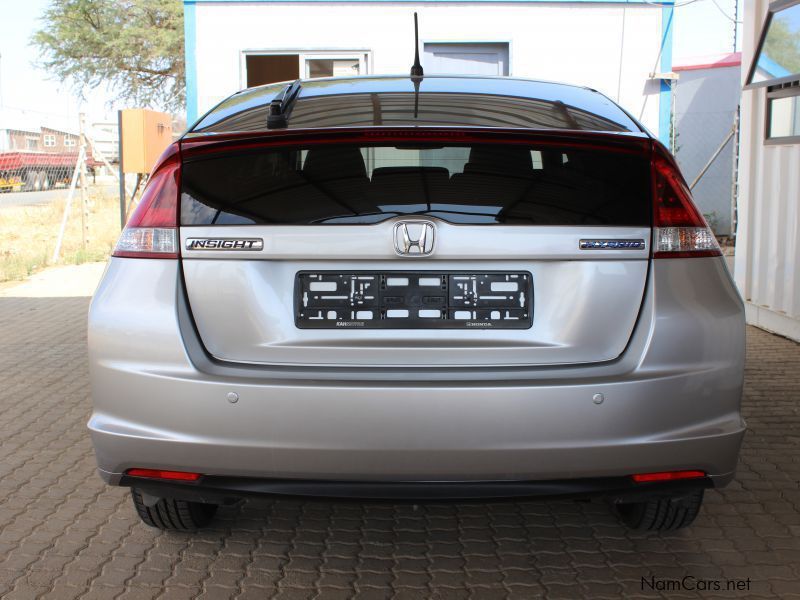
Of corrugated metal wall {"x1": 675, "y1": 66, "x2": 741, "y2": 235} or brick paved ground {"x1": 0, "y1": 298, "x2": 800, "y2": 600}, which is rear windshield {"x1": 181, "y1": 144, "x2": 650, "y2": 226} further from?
corrugated metal wall {"x1": 675, "y1": 66, "x2": 741, "y2": 235}

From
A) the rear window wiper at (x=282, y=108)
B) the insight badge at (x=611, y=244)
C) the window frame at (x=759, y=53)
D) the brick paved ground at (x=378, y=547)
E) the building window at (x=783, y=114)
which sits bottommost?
the brick paved ground at (x=378, y=547)

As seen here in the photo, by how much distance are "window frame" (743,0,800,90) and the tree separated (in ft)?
77.6

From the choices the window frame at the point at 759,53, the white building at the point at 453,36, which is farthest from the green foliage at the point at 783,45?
the white building at the point at 453,36

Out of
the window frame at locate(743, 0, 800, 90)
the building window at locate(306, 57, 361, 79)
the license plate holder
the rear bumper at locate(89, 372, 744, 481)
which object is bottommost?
the rear bumper at locate(89, 372, 744, 481)

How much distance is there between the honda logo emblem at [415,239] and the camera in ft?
8.49

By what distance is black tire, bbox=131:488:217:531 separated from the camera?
3.25 meters

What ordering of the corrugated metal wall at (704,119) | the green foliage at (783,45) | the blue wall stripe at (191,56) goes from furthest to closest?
1. the corrugated metal wall at (704,119)
2. the blue wall stripe at (191,56)
3. the green foliage at (783,45)

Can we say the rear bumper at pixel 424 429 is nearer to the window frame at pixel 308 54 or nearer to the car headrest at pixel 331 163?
the car headrest at pixel 331 163

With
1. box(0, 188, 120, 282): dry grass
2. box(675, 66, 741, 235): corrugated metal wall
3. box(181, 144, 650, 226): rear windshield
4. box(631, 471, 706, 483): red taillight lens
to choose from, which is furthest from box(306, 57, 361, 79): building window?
box(631, 471, 706, 483): red taillight lens

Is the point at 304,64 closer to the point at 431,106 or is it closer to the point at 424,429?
the point at 431,106

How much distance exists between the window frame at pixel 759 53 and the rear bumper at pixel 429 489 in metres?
5.13

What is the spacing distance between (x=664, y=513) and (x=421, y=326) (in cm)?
127

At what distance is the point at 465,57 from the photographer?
39.0 ft

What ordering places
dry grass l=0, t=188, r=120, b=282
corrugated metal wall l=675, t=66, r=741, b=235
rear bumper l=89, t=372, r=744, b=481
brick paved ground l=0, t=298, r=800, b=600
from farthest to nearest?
corrugated metal wall l=675, t=66, r=741, b=235 → dry grass l=0, t=188, r=120, b=282 → brick paved ground l=0, t=298, r=800, b=600 → rear bumper l=89, t=372, r=744, b=481
